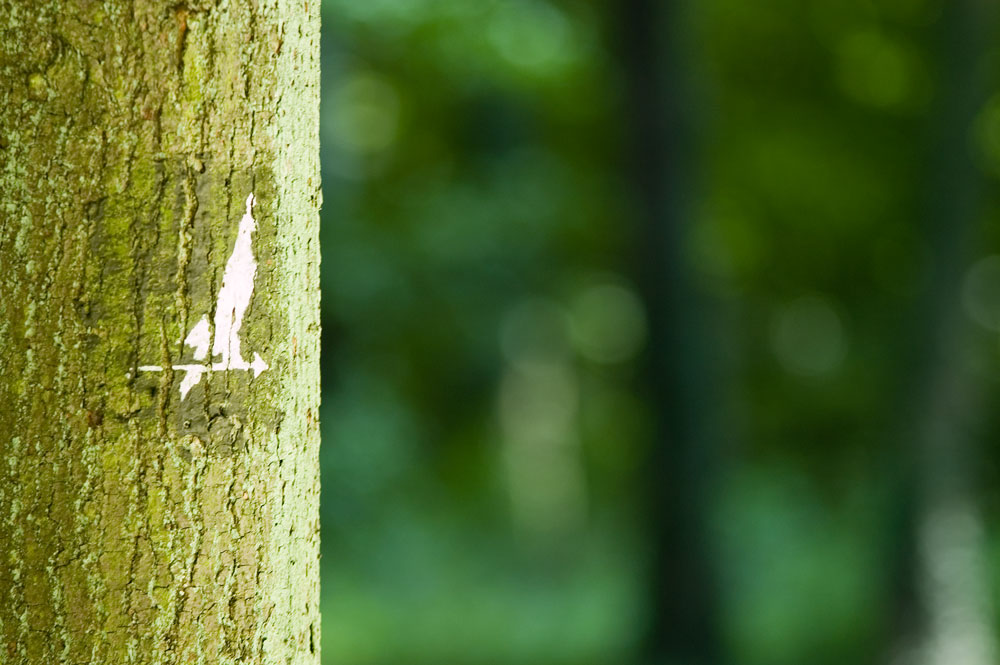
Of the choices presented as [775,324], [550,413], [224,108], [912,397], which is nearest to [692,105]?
[912,397]

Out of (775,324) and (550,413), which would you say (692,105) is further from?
(550,413)

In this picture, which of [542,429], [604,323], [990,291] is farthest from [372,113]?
[990,291]

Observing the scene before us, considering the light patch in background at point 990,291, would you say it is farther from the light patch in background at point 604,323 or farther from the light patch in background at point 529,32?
the light patch in background at point 529,32

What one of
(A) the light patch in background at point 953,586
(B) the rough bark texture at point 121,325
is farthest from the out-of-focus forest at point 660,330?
(B) the rough bark texture at point 121,325

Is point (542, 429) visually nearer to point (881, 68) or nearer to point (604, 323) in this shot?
point (604, 323)

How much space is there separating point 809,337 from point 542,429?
450 cm

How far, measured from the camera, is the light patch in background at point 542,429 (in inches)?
629

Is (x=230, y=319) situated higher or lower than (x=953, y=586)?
higher

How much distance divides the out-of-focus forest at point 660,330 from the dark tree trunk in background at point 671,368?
0.02 m

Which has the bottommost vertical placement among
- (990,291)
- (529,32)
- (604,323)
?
(604,323)

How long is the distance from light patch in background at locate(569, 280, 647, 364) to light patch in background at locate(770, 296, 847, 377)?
7.33 feet

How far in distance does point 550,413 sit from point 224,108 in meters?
16.6

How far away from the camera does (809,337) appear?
659 inches

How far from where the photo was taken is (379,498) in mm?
10312
